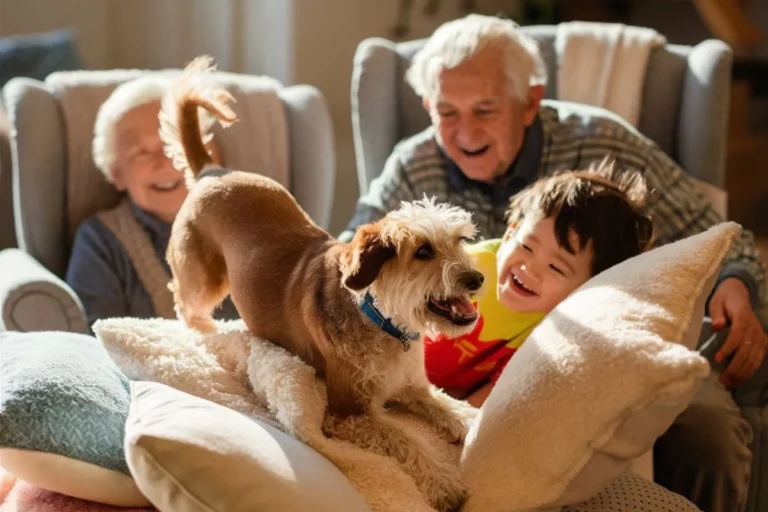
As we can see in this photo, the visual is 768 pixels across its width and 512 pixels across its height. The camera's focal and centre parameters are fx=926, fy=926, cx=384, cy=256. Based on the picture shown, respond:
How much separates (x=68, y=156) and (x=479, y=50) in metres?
1.10

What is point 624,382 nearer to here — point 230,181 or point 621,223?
point 621,223

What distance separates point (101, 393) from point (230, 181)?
0.48m

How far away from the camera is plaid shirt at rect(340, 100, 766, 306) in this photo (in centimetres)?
212

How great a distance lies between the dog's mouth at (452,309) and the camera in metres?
1.38

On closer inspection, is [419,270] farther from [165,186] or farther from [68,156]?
[68,156]

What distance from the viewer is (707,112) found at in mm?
2324

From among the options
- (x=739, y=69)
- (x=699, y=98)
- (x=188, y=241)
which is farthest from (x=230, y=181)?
(x=739, y=69)

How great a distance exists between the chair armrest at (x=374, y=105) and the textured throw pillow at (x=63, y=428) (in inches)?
47.3

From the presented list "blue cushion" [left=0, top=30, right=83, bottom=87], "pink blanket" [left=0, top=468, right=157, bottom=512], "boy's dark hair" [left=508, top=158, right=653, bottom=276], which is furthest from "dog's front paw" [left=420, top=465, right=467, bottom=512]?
"blue cushion" [left=0, top=30, right=83, bottom=87]

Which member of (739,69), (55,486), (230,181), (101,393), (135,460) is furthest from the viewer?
(739,69)

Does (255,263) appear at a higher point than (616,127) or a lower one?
lower

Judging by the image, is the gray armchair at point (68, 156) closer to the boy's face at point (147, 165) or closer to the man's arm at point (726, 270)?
the boy's face at point (147, 165)

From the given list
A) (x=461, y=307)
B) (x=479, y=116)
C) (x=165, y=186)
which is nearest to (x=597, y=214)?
(x=461, y=307)

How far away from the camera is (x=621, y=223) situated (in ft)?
5.58
